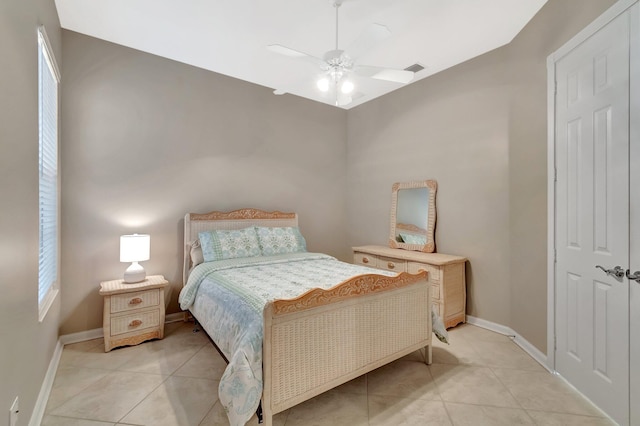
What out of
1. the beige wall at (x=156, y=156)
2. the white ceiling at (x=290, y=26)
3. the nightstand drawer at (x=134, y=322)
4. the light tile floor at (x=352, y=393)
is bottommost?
the light tile floor at (x=352, y=393)

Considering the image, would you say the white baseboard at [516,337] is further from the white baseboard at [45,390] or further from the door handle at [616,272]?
the white baseboard at [45,390]

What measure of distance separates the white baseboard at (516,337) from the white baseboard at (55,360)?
342 centimetres

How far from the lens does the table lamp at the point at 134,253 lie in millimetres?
2879

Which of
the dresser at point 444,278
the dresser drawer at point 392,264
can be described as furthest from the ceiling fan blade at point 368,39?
the dresser drawer at point 392,264

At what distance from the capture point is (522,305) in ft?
Result: 9.41

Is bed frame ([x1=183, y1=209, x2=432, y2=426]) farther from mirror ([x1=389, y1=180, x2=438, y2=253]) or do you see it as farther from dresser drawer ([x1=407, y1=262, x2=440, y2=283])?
mirror ([x1=389, y1=180, x2=438, y2=253])

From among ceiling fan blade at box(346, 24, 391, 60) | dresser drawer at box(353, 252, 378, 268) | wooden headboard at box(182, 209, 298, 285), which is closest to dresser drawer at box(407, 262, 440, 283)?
dresser drawer at box(353, 252, 378, 268)

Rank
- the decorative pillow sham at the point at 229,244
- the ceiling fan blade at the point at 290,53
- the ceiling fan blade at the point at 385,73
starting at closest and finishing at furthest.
Result: 1. the ceiling fan blade at the point at 290,53
2. the ceiling fan blade at the point at 385,73
3. the decorative pillow sham at the point at 229,244

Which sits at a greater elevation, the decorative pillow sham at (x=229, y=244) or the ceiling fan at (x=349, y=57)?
the ceiling fan at (x=349, y=57)

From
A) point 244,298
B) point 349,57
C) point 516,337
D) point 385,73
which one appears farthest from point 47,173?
point 516,337

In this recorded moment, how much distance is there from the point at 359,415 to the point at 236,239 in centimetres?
223

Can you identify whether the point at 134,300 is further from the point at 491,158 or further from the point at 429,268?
the point at 491,158

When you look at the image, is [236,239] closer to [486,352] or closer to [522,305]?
[486,352]

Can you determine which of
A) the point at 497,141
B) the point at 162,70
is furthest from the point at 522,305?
the point at 162,70
